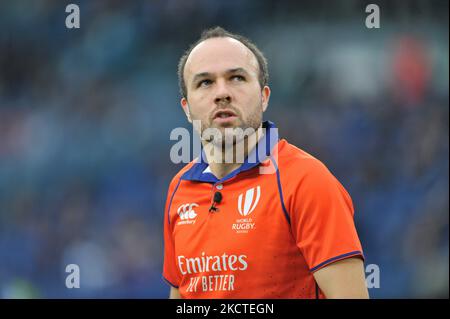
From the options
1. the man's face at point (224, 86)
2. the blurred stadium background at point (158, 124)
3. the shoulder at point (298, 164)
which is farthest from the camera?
the blurred stadium background at point (158, 124)

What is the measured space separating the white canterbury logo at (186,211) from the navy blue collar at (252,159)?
0.43ft

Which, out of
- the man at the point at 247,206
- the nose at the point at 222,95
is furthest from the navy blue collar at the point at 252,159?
the nose at the point at 222,95

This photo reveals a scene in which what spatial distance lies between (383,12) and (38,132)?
12.4 ft

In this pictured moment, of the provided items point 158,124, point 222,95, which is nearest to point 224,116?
point 222,95

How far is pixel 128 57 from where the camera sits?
22.4 ft

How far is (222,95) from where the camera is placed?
2.70m

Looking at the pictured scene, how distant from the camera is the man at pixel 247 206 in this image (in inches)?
93.4

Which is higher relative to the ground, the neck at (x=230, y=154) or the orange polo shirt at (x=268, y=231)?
the neck at (x=230, y=154)

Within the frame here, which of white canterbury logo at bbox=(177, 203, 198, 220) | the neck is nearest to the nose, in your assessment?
the neck

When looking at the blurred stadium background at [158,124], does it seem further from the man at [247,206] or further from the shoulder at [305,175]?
the shoulder at [305,175]

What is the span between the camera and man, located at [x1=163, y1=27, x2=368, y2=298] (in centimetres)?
237

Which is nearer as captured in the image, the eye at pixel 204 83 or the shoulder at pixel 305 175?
the shoulder at pixel 305 175

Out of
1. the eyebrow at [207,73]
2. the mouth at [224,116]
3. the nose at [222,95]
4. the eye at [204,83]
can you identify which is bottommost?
the mouth at [224,116]
